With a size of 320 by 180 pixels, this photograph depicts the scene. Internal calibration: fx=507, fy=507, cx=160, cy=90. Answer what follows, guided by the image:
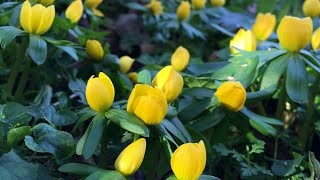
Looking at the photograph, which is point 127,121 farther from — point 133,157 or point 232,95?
point 232,95

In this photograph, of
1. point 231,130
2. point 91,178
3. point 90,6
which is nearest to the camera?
point 91,178

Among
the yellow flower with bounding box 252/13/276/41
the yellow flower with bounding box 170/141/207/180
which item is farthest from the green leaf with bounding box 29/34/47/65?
the yellow flower with bounding box 252/13/276/41

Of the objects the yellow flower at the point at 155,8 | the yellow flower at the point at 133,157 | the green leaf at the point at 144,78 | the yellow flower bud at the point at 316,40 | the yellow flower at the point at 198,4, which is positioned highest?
the yellow flower bud at the point at 316,40

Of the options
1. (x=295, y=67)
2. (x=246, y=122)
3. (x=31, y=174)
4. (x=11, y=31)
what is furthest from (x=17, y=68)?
(x=295, y=67)

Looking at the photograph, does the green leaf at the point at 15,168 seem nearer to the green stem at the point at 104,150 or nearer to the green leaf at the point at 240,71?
the green stem at the point at 104,150

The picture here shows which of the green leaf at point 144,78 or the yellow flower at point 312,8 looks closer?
the green leaf at point 144,78

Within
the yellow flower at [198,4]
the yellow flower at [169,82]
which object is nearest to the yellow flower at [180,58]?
the yellow flower at [169,82]

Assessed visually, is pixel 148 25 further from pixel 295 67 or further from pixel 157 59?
pixel 295 67

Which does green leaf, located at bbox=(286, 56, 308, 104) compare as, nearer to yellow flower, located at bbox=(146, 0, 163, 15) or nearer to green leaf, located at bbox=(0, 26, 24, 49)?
green leaf, located at bbox=(0, 26, 24, 49)
